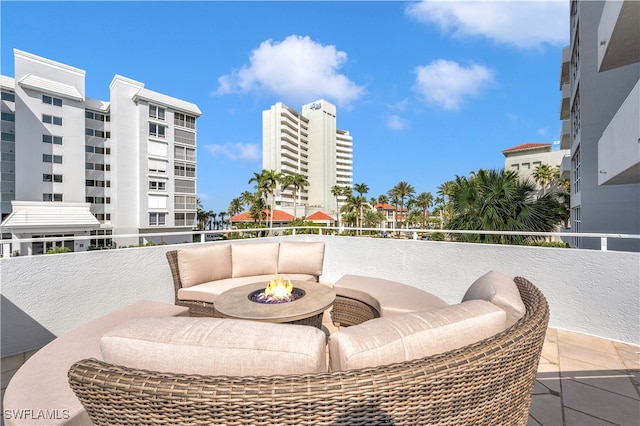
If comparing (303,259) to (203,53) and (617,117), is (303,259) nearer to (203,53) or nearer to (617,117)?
(617,117)

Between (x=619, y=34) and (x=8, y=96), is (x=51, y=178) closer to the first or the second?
(x=8, y=96)

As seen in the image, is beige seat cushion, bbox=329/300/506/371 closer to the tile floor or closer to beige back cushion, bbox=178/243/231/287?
the tile floor

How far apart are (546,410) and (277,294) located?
235 cm

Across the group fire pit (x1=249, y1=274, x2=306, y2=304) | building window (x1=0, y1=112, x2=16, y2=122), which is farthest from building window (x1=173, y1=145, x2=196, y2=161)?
fire pit (x1=249, y1=274, x2=306, y2=304)

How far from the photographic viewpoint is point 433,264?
176 inches

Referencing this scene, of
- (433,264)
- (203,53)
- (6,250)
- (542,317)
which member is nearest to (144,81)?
(203,53)

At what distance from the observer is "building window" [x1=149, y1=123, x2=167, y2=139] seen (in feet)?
72.2

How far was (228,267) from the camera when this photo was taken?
3883 millimetres

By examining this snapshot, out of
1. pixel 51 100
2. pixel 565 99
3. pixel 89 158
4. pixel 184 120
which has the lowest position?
pixel 89 158

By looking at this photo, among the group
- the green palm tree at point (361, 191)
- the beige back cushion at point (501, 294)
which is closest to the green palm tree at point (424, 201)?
the green palm tree at point (361, 191)

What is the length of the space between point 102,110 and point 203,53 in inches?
667

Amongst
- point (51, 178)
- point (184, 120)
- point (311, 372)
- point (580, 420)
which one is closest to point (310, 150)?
point (184, 120)

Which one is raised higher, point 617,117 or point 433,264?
point 617,117

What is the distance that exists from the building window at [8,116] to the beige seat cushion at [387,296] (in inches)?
1046
